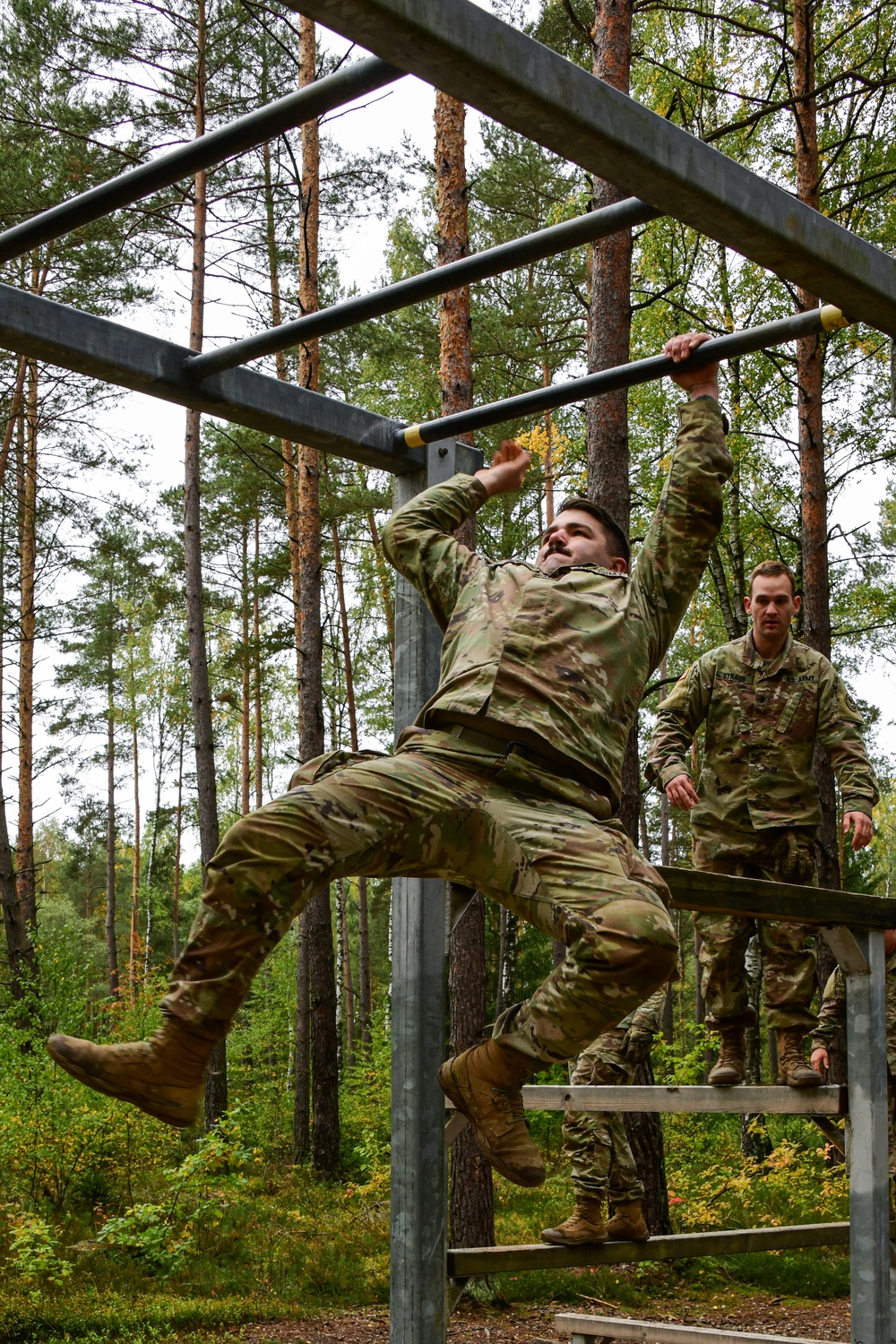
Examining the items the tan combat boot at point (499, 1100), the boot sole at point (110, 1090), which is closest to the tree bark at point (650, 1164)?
the tan combat boot at point (499, 1100)

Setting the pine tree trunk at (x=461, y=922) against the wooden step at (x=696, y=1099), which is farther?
the pine tree trunk at (x=461, y=922)

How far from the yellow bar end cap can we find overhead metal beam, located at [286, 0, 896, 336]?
0.82 ft

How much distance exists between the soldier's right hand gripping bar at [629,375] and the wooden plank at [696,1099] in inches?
97.7

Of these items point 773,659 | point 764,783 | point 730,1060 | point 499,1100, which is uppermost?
point 773,659

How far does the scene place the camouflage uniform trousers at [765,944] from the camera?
499 cm

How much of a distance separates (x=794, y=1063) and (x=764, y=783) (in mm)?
1059

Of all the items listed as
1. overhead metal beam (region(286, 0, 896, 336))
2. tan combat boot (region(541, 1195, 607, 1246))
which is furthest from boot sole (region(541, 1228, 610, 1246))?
overhead metal beam (region(286, 0, 896, 336))

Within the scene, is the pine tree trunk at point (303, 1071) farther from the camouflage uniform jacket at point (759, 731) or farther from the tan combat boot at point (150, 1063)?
the tan combat boot at point (150, 1063)

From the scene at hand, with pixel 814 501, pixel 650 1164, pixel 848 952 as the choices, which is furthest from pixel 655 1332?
pixel 814 501

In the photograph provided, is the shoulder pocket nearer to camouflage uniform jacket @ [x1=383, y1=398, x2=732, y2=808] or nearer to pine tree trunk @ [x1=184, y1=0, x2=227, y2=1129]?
camouflage uniform jacket @ [x1=383, y1=398, x2=732, y2=808]

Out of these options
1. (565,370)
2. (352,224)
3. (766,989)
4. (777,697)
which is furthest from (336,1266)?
(565,370)

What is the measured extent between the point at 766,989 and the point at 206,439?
17794 mm

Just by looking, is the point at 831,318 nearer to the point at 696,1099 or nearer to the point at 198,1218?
the point at 696,1099

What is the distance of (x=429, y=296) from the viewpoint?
2820 millimetres
